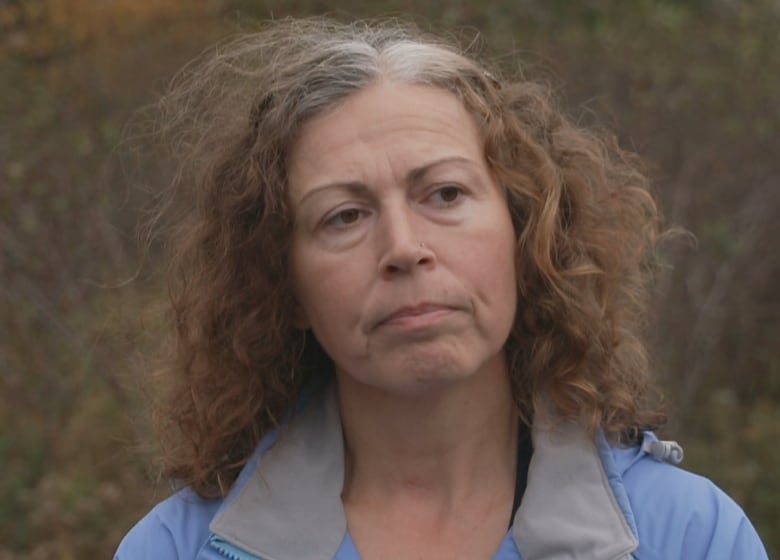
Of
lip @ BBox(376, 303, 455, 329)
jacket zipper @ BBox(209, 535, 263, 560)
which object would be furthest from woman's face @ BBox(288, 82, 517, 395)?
jacket zipper @ BBox(209, 535, 263, 560)

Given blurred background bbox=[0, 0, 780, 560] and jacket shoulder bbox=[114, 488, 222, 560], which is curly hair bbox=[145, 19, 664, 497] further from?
blurred background bbox=[0, 0, 780, 560]

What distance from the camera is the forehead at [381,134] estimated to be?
8.56 ft

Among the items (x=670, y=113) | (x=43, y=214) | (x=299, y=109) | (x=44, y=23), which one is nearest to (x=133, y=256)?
(x=43, y=214)

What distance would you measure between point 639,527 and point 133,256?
4054 millimetres

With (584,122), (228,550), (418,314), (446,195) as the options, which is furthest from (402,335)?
(584,122)

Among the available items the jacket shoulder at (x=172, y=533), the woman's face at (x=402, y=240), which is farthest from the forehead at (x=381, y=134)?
the jacket shoulder at (x=172, y=533)

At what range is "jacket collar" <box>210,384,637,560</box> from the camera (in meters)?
2.56

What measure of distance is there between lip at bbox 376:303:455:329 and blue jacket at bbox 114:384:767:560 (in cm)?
34

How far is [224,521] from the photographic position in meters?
2.68

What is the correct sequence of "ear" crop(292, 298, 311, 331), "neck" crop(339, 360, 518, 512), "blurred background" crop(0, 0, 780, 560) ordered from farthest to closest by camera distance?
"blurred background" crop(0, 0, 780, 560) → "ear" crop(292, 298, 311, 331) → "neck" crop(339, 360, 518, 512)

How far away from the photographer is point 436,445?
108 inches

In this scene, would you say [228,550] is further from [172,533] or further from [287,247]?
[287,247]

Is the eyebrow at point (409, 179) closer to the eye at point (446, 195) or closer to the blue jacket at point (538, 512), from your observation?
the eye at point (446, 195)

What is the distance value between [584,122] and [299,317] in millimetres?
3458
